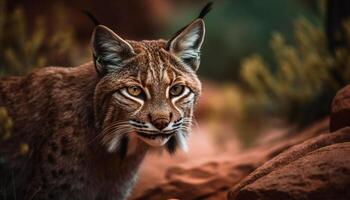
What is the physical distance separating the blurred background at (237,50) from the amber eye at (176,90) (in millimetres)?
2869

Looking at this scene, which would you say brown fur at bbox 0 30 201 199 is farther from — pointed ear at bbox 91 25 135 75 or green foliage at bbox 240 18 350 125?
green foliage at bbox 240 18 350 125

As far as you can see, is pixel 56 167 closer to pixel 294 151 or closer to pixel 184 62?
pixel 184 62

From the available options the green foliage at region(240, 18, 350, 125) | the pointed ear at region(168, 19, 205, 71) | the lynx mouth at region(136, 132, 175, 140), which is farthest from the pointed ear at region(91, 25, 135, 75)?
the green foliage at region(240, 18, 350, 125)

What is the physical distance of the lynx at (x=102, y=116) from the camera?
467cm

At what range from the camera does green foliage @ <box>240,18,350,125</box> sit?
292 inches

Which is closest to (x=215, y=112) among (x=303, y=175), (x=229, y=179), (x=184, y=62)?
(x=229, y=179)

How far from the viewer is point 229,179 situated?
5.99m

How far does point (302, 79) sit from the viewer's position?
27.5 ft

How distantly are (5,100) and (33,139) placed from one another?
57 cm

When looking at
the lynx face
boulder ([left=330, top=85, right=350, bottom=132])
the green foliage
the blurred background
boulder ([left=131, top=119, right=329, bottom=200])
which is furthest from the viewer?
the blurred background

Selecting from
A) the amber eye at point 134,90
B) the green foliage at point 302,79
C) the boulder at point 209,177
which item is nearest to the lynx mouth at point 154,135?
the amber eye at point 134,90

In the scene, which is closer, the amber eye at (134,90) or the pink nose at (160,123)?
the pink nose at (160,123)

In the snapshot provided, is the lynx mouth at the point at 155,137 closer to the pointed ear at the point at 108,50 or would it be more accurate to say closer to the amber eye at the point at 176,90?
the amber eye at the point at 176,90

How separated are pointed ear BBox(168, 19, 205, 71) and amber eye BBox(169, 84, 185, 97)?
0.33 metres
